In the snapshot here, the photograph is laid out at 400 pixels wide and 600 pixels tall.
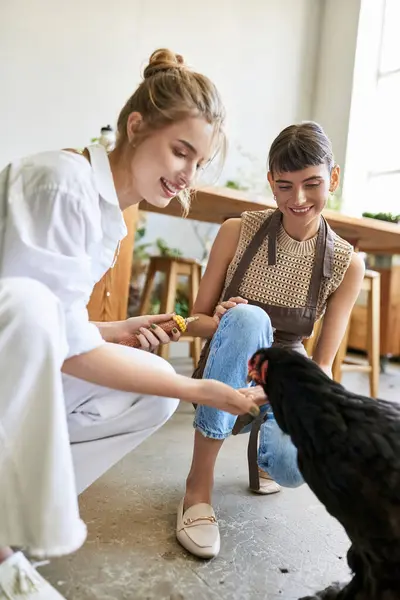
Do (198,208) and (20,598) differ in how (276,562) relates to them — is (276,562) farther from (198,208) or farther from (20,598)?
(198,208)

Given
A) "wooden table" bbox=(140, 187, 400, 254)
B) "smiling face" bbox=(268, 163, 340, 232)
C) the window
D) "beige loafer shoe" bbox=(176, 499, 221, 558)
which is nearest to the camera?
"beige loafer shoe" bbox=(176, 499, 221, 558)

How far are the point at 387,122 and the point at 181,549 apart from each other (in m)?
4.29

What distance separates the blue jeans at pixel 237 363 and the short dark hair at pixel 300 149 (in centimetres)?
35

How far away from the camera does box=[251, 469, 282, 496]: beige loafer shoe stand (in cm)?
133

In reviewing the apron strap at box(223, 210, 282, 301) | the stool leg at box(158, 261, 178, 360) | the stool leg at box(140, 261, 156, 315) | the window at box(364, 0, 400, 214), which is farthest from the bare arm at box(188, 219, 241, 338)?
the window at box(364, 0, 400, 214)

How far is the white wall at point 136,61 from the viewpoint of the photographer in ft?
10.9

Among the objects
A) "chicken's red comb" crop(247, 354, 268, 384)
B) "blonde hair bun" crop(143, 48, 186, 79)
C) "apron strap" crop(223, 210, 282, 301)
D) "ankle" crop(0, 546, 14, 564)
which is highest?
"blonde hair bun" crop(143, 48, 186, 79)

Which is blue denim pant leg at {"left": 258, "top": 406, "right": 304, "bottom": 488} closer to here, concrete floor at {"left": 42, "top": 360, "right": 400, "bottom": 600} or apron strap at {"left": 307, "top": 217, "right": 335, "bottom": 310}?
concrete floor at {"left": 42, "top": 360, "right": 400, "bottom": 600}

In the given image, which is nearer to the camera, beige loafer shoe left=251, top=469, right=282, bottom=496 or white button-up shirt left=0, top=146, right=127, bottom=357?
white button-up shirt left=0, top=146, right=127, bottom=357

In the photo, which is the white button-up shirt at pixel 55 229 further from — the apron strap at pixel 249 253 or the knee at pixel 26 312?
the apron strap at pixel 249 253

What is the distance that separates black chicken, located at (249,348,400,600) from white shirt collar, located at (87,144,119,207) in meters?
0.39

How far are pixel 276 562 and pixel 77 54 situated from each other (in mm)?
3369

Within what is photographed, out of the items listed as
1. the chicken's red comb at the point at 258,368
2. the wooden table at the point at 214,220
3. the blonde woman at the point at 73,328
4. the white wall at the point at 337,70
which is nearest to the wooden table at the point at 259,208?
the wooden table at the point at 214,220

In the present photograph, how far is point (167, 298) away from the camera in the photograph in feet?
9.22
